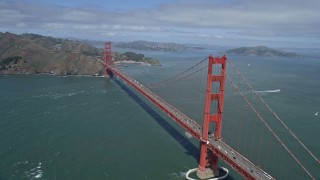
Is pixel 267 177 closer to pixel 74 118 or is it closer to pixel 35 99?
pixel 74 118

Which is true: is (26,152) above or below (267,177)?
below

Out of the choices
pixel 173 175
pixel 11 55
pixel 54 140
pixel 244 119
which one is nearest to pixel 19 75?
pixel 11 55

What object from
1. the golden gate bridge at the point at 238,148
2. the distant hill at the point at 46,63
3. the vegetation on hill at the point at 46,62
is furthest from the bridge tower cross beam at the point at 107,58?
the golden gate bridge at the point at 238,148

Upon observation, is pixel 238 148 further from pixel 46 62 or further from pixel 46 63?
pixel 46 62

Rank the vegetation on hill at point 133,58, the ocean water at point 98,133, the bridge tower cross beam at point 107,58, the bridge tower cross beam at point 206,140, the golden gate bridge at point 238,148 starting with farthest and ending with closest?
the vegetation on hill at point 133,58
the bridge tower cross beam at point 107,58
the ocean water at point 98,133
the bridge tower cross beam at point 206,140
the golden gate bridge at point 238,148

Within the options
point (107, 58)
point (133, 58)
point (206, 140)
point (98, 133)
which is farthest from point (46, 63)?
point (206, 140)

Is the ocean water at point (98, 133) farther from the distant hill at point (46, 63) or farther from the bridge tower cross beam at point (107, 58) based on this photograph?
the distant hill at point (46, 63)

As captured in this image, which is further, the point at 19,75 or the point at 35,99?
the point at 19,75

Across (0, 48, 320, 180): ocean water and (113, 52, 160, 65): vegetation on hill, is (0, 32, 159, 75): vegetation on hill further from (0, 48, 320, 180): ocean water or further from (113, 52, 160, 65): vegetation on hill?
(113, 52, 160, 65): vegetation on hill
